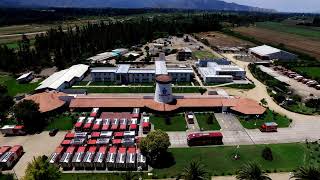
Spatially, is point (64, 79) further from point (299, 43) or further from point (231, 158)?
point (299, 43)

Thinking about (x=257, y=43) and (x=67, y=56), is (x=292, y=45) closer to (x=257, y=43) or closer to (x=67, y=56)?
(x=257, y=43)

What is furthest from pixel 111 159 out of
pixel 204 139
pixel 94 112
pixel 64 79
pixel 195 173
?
pixel 64 79

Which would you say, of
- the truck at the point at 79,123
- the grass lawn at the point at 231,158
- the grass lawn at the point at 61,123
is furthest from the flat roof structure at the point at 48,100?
the grass lawn at the point at 231,158

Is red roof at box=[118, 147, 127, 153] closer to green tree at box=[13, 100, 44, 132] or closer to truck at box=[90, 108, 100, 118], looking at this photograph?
truck at box=[90, 108, 100, 118]

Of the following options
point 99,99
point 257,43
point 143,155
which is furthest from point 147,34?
point 143,155

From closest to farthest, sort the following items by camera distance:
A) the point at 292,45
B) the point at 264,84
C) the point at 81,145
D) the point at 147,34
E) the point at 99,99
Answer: the point at 81,145, the point at 99,99, the point at 264,84, the point at 292,45, the point at 147,34

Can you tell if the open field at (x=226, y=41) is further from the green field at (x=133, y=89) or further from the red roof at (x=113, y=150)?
the red roof at (x=113, y=150)
